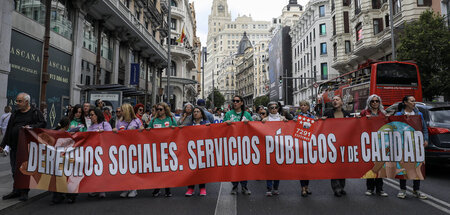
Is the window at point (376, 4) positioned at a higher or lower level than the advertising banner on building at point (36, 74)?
higher

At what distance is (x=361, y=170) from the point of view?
5.64 m

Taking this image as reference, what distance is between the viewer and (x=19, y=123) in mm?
5684

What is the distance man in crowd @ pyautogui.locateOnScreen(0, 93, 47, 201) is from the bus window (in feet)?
47.5

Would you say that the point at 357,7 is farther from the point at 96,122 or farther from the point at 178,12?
the point at 96,122

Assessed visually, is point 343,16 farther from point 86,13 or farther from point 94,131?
point 94,131

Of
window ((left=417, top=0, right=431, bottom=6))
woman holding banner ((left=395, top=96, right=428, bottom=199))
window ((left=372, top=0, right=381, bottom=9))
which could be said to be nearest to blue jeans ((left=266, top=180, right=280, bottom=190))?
woman holding banner ((left=395, top=96, right=428, bottom=199))

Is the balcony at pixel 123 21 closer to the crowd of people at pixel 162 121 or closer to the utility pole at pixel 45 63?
the utility pole at pixel 45 63

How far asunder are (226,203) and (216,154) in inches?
36.7

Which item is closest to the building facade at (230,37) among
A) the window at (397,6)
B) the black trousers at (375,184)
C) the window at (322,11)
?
the window at (322,11)

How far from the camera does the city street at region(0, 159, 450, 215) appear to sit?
4789mm

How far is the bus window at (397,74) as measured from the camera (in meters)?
15.0

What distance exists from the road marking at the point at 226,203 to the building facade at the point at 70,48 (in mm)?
9573

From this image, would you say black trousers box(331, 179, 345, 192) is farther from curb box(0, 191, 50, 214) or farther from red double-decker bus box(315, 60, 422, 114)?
red double-decker bus box(315, 60, 422, 114)

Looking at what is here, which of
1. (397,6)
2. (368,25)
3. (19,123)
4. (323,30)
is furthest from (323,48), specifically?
(19,123)
